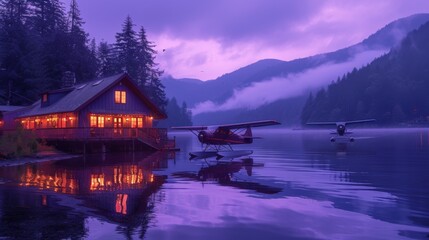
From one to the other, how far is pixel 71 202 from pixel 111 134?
80.3 feet

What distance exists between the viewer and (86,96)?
35.9 m

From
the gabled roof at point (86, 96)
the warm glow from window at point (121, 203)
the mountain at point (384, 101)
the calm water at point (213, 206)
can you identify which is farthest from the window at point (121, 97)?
the mountain at point (384, 101)

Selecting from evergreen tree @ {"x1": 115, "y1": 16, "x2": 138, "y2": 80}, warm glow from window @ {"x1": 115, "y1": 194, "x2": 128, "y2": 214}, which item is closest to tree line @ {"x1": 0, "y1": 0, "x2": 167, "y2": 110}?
evergreen tree @ {"x1": 115, "y1": 16, "x2": 138, "y2": 80}

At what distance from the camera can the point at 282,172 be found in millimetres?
18891

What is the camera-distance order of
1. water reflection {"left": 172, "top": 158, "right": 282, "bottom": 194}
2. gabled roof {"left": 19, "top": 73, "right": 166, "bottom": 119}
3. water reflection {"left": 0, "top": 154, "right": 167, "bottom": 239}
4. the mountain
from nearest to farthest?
water reflection {"left": 0, "top": 154, "right": 167, "bottom": 239} < water reflection {"left": 172, "top": 158, "right": 282, "bottom": 194} < gabled roof {"left": 19, "top": 73, "right": 166, "bottom": 119} < the mountain

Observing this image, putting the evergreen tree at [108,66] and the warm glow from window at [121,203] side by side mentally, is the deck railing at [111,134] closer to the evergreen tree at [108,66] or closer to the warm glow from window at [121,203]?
the warm glow from window at [121,203]

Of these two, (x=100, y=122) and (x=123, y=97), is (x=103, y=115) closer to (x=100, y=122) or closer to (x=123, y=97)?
(x=100, y=122)

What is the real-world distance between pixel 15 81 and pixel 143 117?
27.3 m

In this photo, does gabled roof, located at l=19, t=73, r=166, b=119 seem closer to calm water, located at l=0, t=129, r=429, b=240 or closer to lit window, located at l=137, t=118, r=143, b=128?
lit window, located at l=137, t=118, r=143, b=128

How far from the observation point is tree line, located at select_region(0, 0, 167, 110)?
54.8 m

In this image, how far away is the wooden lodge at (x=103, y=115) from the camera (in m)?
34.3

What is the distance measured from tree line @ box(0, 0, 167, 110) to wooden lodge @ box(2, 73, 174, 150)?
16605 mm

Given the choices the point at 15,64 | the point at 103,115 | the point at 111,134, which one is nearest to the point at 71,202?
the point at 111,134

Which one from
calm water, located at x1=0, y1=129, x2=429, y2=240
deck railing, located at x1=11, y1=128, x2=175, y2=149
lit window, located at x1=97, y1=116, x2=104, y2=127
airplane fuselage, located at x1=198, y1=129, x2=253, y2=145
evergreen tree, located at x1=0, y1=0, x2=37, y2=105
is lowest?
calm water, located at x1=0, y1=129, x2=429, y2=240
